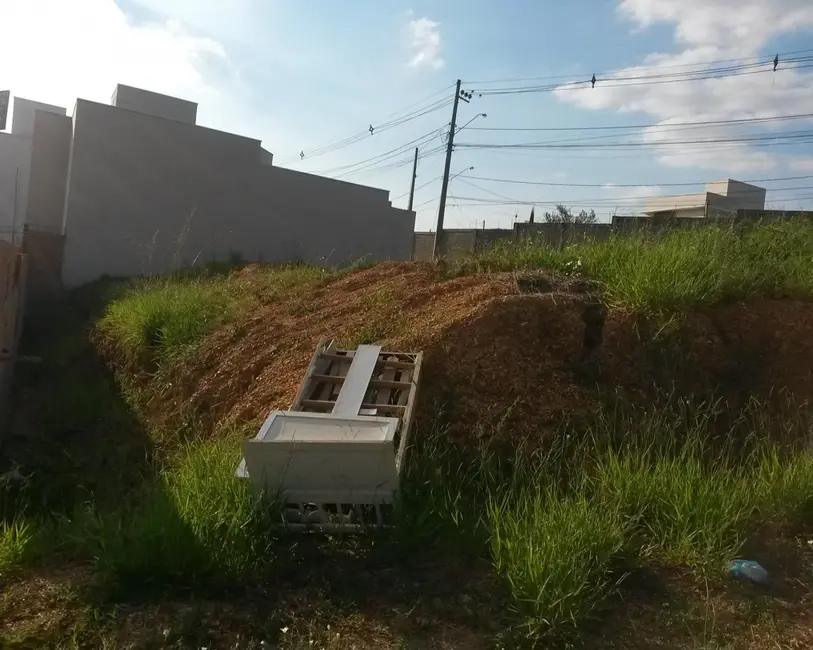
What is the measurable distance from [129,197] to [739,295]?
10675 millimetres

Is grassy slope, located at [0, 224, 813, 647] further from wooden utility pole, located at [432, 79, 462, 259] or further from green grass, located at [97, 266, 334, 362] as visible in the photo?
wooden utility pole, located at [432, 79, 462, 259]

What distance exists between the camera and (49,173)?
1339 cm

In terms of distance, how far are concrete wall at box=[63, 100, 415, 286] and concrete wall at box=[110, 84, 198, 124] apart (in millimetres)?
1753

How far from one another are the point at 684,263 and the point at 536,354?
155cm

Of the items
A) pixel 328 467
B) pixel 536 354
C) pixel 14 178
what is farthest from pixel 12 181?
pixel 328 467

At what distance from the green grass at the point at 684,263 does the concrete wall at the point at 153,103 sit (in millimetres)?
10943

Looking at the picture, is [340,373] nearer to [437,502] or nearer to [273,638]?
[437,502]

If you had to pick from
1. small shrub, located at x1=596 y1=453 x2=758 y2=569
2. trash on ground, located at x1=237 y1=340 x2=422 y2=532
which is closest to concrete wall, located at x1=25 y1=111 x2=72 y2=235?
trash on ground, located at x1=237 y1=340 x2=422 y2=532

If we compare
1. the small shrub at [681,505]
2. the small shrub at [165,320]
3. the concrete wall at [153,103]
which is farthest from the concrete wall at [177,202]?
the small shrub at [681,505]

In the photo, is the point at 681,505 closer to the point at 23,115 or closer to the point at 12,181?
the point at 12,181

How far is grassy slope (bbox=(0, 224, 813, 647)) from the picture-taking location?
3502 millimetres

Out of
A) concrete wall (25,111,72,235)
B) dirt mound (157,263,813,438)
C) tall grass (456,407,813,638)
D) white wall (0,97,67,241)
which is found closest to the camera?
tall grass (456,407,813,638)

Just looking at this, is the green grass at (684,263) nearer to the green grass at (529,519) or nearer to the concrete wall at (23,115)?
the green grass at (529,519)

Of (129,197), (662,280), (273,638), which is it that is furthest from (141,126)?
(273,638)
